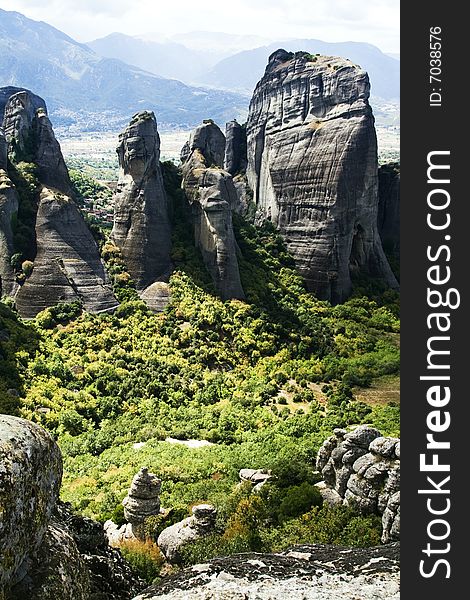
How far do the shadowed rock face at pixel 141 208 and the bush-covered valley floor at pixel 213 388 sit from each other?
1.07m

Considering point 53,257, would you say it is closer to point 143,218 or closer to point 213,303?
point 143,218

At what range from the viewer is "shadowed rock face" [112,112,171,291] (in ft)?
130

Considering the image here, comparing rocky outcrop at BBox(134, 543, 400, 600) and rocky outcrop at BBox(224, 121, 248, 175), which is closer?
rocky outcrop at BBox(134, 543, 400, 600)

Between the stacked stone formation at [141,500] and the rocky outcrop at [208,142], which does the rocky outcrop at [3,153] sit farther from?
the stacked stone formation at [141,500]

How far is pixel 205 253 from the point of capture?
40.4 meters

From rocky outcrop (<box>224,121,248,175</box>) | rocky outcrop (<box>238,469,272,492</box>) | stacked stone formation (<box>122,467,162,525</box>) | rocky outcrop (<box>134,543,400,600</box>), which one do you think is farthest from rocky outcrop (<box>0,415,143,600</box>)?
rocky outcrop (<box>224,121,248,175</box>)

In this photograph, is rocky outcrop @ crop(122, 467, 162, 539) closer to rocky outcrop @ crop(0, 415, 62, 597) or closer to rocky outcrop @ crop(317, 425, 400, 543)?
rocky outcrop @ crop(317, 425, 400, 543)

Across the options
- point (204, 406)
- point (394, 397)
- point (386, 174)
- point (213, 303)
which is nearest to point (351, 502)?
point (204, 406)

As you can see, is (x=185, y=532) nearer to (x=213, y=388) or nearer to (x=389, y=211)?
(x=213, y=388)

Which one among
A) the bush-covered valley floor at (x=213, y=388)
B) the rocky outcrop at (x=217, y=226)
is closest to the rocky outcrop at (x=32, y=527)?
the bush-covered valley floor at (x=213, y=388)

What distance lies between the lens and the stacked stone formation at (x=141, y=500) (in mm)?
16344

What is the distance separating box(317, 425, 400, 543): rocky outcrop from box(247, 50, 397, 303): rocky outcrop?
88.6 feet

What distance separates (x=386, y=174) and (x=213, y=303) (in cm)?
2258

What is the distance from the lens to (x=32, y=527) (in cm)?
536
